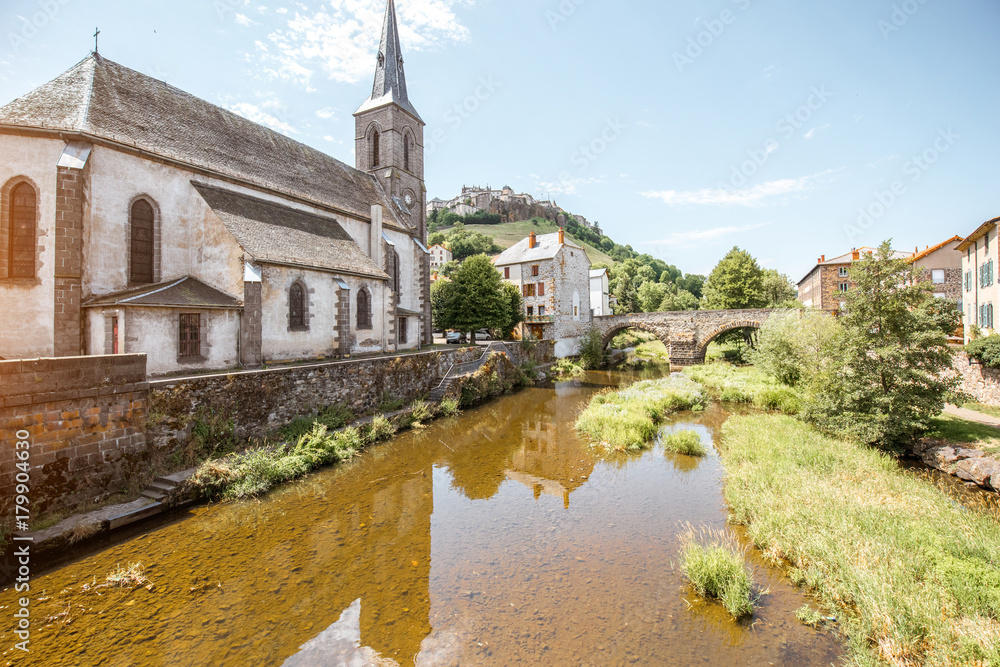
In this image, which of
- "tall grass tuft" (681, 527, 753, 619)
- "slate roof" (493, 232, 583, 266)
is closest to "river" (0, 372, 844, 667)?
"tall grass tuft" (681, 527, 753, 619)

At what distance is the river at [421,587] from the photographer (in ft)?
16.3

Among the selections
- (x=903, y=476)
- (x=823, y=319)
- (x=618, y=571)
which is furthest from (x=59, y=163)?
(x=823, y=319)

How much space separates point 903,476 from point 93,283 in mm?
20867

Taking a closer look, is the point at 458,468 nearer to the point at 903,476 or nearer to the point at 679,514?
the point at 679,514

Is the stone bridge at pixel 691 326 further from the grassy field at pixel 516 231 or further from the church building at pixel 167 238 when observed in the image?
the grassy field at pixel 516 231

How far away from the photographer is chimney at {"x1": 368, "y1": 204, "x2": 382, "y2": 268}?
71.7ft

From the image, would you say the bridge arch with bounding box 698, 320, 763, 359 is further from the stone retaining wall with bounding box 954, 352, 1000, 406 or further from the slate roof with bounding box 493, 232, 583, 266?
the slate roof with bounding box 493, 232, 583, 266

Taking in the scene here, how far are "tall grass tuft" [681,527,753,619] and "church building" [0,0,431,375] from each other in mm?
13353

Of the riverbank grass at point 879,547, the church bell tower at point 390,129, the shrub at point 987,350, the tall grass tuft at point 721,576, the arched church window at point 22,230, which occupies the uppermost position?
the church bell tower at point 390,129

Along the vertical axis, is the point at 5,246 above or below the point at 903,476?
above

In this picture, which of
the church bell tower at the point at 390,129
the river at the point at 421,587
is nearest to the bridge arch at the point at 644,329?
the church bell tower at the point at 390,129

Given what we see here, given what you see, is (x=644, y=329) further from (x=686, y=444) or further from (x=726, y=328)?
(x=686, y=444)

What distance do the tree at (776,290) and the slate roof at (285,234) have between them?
39.2 meters

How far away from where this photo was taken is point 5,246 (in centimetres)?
1112
